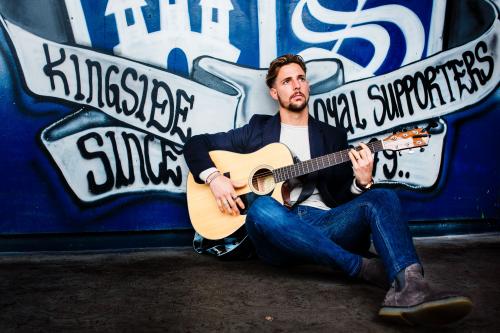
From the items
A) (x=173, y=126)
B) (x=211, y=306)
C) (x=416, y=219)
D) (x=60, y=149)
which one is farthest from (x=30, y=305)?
(x=416, y=219)

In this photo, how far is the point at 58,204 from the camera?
3678 mm

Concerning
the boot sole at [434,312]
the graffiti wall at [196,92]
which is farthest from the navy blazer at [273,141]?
the boot sole at [434,312]

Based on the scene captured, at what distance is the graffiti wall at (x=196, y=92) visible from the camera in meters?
3.64

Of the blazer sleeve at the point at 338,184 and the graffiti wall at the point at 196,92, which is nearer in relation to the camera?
the blazer sleeve at the point at 338,184

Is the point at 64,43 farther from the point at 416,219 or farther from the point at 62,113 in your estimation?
the point at 416,219

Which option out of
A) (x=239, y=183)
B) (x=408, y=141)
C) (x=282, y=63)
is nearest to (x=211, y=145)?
(x=239, y=183)

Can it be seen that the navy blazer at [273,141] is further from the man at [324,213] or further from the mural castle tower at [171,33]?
the mural castle tower at [171,33]

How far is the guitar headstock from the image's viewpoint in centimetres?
257

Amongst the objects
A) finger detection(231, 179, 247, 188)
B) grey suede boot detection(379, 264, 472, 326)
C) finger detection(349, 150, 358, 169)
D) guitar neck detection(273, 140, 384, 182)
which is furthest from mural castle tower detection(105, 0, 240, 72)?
grey suede boot detection(379, 264, 472, 326)

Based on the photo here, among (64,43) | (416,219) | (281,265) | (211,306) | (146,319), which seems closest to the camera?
(146,319)

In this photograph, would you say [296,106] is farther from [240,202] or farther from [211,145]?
[240,202]

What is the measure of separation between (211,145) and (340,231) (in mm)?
1274

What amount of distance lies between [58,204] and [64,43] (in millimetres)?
1405

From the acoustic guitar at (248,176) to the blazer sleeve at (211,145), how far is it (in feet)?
0.27
